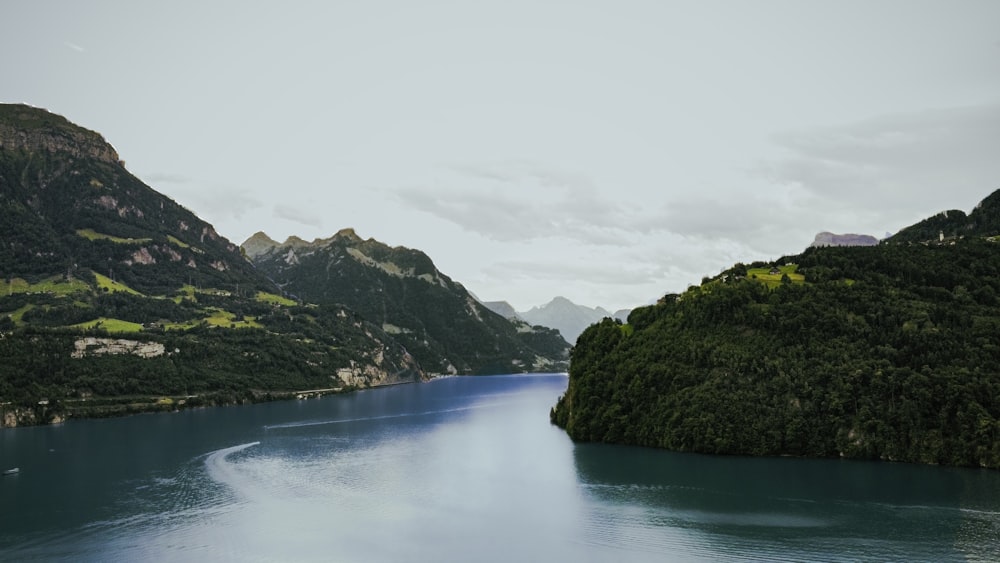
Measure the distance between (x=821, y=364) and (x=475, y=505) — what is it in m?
46.9

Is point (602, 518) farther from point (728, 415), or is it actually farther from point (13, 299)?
point (13, 299)

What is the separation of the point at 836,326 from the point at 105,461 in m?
99.0

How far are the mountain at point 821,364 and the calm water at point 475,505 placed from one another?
3684mm

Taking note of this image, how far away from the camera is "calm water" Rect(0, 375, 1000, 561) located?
52.0m

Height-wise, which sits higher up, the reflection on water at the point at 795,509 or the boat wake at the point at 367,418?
the reflection on water at the point at 795,509

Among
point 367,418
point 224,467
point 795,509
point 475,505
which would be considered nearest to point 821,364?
point 795,509

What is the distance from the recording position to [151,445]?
4213 inches

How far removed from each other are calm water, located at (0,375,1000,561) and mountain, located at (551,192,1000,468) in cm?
368

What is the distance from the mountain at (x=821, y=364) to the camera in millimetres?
74625

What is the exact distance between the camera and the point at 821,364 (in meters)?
84.2

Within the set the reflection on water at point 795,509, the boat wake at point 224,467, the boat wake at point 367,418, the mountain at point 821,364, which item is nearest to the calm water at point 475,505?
the reflection on water at point 795,509

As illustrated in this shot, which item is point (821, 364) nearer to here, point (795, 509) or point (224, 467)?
point (795, 509)

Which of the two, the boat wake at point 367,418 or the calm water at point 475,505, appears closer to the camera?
the calm water at point 475,505

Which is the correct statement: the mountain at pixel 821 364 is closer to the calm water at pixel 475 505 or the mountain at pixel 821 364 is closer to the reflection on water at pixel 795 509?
the calm water at pixel 475 505
